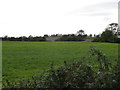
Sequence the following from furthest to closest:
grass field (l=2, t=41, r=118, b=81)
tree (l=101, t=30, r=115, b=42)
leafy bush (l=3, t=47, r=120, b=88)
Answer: tree (l=101, t=30, r=115, b=42), grass field (l=2, t=41, r=118, b=81), leafy bush (l=3, t=47, r=120, b=88)

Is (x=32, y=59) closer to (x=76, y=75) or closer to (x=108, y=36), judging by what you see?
(x=76, y=75)

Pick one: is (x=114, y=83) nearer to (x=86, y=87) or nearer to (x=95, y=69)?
(x=86, y=87)

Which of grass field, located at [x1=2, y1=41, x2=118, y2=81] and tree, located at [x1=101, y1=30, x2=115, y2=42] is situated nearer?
grass field, located at [x1=2, y1=41, x2=118, y2=81]

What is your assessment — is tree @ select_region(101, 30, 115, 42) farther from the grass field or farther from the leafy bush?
the leafy bush

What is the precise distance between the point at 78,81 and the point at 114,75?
650 mm

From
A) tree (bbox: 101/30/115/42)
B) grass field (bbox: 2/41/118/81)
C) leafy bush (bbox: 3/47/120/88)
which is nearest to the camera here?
leafy bush (bbox: 3/47/120/88)

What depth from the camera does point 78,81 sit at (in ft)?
13.1

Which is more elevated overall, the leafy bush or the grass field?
the leafy bush

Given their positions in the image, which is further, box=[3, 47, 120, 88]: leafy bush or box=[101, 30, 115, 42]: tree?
box=[101, 30, 115, 42]: tree

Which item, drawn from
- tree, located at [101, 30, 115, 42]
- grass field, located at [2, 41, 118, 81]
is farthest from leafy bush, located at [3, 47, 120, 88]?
tree, located at [101, 30, 115, 42]

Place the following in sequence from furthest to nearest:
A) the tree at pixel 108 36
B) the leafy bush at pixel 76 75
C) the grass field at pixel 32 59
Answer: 1. the tree at pixel 108 36
2. the grass field at pixel 32 59
3. the leafy bush at pixel 76 75

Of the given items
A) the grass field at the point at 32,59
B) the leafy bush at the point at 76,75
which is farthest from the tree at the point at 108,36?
the leafy bush at the point at 76,75

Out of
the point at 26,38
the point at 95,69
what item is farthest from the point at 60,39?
the point at 95,69

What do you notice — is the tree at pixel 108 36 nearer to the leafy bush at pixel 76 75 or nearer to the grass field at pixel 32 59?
the grass field at pixel 32 59
